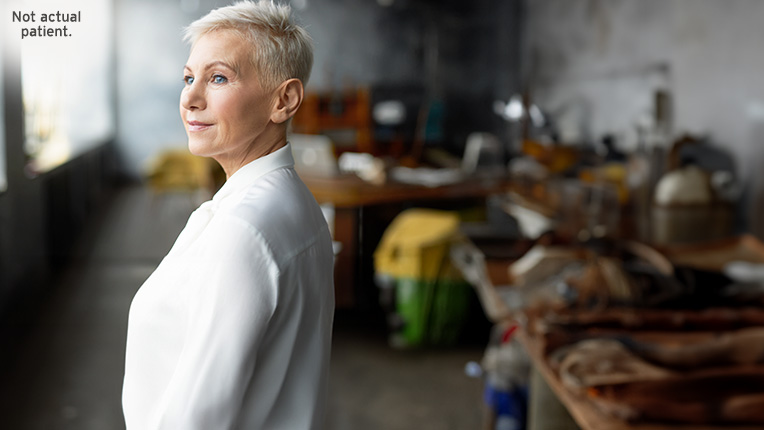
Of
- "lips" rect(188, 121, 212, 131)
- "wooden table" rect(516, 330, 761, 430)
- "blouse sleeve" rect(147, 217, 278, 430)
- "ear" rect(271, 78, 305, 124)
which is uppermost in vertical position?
"ear" rect(271, 78, 305, 124)

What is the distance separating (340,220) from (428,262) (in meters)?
0.52

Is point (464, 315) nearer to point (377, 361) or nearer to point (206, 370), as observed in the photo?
point (377, 361)

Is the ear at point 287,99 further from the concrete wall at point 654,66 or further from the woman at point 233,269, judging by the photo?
the concrete wall at point 654,66

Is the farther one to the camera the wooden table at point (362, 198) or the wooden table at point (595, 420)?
the wooden table at point (362, 198)

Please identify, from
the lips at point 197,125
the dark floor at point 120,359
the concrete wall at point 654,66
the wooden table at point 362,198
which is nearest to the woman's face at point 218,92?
the lips at point 197,125

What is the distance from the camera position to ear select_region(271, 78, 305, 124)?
0.51 m

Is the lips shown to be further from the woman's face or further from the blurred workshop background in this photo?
the blurred workshop background

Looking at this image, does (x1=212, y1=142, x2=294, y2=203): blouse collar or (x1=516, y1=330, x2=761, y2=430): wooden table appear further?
(x1=516, y1=330, x2=761, y2=430): wooden table

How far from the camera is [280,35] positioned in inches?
20.1

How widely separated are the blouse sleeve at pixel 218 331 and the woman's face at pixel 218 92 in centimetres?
7

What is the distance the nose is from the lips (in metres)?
0.01

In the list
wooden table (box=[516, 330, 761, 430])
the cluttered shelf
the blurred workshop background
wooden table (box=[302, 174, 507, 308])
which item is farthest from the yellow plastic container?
wooden table (box=[516, 330, 761, 430])

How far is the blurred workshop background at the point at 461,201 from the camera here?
1294 mm

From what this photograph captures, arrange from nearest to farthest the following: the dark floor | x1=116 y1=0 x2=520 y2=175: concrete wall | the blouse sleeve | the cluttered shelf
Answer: the blouse sleeve → the dark floor → the cluttered shelf → x1=116 y1=0 x2=520 y2=175: concrete wall
